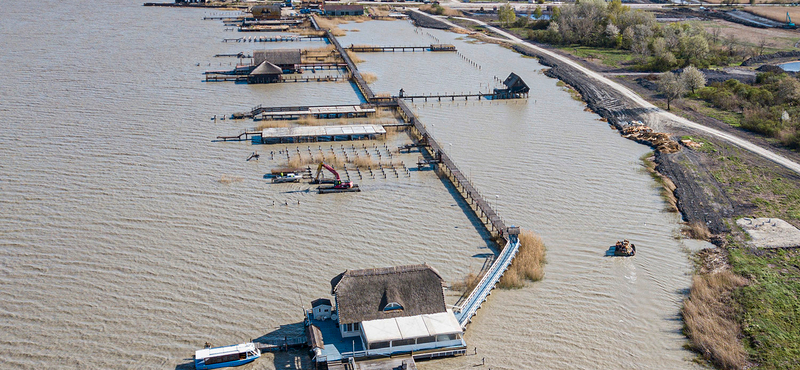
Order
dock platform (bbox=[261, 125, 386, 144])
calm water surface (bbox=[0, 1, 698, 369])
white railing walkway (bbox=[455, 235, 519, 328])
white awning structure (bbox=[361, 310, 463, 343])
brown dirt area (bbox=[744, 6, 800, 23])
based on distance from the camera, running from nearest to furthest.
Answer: white awning structure (bbox=[361, 310, 463, 343])
calm water surface (bbox=[0, 1, 698, 369])
white railing walkway (bbox=[455, 235, 519, 328])
dock platform (bbox=[261, 125, 386, 144])
brown dirt area (bbox=[744, 6, 800, 23])

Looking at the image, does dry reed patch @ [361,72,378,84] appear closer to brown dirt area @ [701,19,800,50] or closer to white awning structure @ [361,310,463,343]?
white awning structure @ [361,310,463,343]

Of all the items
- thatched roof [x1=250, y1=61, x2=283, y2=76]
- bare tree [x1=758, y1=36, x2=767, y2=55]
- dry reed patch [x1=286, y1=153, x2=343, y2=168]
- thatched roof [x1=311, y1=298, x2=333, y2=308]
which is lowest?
thatched roof [x1=311, y1=298, x2=333, y2=308]

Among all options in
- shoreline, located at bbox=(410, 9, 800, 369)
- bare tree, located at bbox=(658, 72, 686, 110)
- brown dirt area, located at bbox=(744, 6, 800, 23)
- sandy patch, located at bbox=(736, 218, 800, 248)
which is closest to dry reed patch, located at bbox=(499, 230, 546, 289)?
shoreline, located at bbox=(410, 9, 800, 369)

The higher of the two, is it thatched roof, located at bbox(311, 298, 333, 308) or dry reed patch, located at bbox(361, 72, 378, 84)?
dry reed patch, located at bbox(361, 72, 378, 84)

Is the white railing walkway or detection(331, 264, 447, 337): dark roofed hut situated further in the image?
the white railing walkway

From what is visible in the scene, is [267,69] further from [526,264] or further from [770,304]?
[770,304]

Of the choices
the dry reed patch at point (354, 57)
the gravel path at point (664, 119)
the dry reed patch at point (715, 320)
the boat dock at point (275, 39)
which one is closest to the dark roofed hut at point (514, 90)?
the gravel path at point (664, 119)

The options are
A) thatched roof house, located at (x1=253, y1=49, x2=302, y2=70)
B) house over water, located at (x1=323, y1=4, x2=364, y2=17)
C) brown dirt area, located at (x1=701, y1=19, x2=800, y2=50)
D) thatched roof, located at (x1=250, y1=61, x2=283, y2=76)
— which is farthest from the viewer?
house over water, located at (x1=323, y1=4, x2=364, y2=17)

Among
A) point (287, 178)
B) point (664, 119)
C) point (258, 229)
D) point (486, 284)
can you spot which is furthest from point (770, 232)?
point (287, 178)
